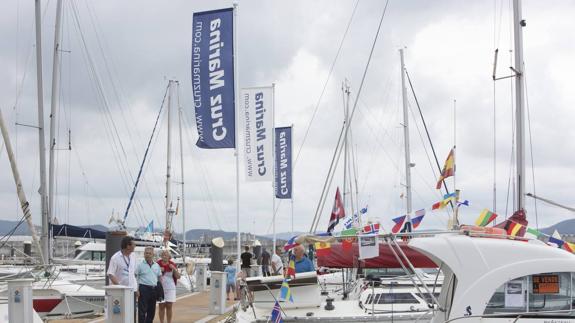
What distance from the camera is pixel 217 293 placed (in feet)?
60.0

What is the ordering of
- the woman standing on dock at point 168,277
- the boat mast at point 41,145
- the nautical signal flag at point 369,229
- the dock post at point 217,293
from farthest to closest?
the boat mast at point 41,145 → the dock post at point 217,293 → the woman standing on dock at point 168,277 → the nautical signal flag at point 369,229

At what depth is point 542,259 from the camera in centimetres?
837

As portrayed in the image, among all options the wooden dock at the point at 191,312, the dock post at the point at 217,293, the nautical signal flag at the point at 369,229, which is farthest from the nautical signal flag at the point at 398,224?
the dock post at the point at 217,293

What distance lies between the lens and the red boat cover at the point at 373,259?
14773 mm

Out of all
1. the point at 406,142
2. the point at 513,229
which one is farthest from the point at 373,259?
the point at 406,142

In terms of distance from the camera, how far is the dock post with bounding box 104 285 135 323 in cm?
1098

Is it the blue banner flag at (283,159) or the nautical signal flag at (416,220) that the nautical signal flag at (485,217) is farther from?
the blue banner flag at (283,159)

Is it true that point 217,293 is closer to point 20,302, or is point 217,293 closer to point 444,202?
point 444,202

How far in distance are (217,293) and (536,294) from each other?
11080 millimetres

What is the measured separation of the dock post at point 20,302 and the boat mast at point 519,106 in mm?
9369

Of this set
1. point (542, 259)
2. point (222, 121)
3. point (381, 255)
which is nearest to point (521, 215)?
point (381, 255)

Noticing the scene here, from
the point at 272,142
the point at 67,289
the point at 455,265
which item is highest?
the point at 272,142

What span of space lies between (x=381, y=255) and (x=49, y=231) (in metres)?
10.8

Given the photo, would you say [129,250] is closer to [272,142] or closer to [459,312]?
[459,312]
